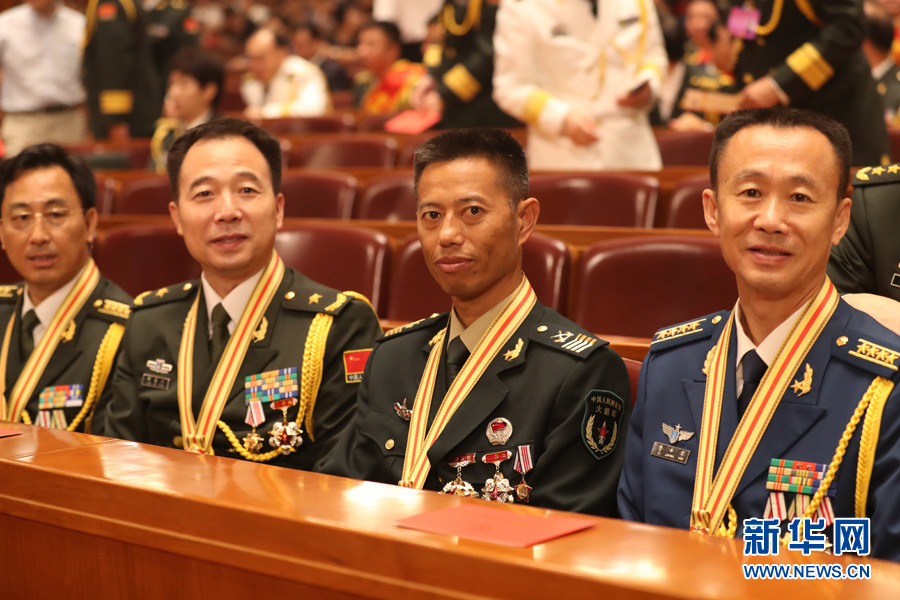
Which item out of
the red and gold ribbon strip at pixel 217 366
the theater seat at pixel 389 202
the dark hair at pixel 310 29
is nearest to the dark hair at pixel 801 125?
the red and gold ribbon strip at pixel 217 366

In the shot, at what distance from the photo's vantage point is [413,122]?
5.05 meters

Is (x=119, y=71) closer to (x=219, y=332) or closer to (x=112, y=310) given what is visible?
(x=112, y=310)

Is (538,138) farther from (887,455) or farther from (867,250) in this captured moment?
(887,455)

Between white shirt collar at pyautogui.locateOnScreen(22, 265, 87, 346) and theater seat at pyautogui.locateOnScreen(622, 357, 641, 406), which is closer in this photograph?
theater seat at pyautogui.locateOnScreen(622, 357, 641, 406)

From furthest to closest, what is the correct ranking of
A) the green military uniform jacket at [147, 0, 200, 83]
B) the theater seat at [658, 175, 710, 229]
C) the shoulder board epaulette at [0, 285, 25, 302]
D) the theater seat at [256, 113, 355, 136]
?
the green military uniform jacket at [147, 0, 200, 83], the theater seat at [256, 113, 355, 136], the theater seat at [658, 175, 710, 229], the shoulder board epaulette at [0, 285, 25, 302]

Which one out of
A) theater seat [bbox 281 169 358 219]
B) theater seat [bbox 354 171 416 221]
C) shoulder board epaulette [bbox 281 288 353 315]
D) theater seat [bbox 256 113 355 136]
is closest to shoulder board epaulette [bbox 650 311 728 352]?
shoulder board epaulette [bbox 281 288 353 315]

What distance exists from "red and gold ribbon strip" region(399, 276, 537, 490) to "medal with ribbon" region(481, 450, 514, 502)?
0.31 feet

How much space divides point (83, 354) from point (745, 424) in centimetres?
157

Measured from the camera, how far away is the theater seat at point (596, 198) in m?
2.88

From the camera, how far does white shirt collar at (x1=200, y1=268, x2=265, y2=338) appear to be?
2.06m

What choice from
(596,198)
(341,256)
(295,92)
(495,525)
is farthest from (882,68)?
(495,525)

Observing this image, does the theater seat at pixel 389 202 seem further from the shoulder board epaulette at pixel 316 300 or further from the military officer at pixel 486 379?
the military officer at pixel 486 379

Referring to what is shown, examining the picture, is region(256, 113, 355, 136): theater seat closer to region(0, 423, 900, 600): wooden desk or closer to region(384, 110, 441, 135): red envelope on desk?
region(384, 110, 441, 135): red envelope on desk

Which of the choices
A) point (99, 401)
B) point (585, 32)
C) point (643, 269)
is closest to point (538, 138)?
point (585, 32)
